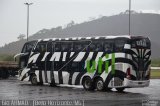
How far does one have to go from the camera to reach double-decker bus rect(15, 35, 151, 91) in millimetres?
23422

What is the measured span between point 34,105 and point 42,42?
44.2 ft

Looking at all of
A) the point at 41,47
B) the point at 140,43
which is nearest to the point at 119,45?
the point at 140,43

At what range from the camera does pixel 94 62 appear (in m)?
24.8

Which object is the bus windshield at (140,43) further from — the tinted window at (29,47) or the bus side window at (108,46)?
the tinted window at (29,47)

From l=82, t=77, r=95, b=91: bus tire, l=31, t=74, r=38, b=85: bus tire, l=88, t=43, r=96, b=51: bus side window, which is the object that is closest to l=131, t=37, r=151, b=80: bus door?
l=88, t=43, r=96, b=51: bus side window

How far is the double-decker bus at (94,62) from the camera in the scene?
922 inches

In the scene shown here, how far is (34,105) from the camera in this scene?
1573cm

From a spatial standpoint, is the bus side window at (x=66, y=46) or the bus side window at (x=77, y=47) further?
the bus side window at (x=66, y=46)

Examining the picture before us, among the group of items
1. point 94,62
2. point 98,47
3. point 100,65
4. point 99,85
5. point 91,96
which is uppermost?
point 98,47

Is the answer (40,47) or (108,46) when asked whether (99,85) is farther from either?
(40,47)

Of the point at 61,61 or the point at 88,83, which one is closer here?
the point at 88,83

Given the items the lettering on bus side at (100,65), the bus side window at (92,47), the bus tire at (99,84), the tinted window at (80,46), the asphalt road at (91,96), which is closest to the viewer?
the asphalt road at (91,96)

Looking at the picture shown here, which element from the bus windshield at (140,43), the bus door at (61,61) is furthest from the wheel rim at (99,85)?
the bus windshield at (140,43)

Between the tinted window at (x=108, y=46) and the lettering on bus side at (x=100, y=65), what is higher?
the tinted window at (x=108, y=46)
